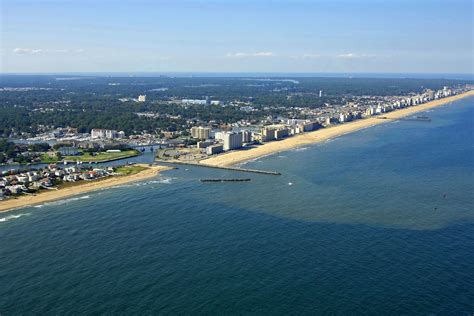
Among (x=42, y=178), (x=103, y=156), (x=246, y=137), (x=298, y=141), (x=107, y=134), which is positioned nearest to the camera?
(x=42, y=178)

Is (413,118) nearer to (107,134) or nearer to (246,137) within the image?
(246,137)

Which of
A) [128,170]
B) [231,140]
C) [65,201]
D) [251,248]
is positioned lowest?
[251,248]

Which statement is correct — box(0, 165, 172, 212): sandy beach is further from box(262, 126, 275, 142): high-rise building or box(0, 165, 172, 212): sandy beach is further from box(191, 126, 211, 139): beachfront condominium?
box(262, 126, 275, 142): high-rise building

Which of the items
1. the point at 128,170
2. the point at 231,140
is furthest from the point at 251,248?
the point at 231,140

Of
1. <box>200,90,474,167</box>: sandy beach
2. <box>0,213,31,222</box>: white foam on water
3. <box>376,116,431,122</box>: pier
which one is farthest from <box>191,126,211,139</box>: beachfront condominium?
<box>376,116,431,122</box>: pier

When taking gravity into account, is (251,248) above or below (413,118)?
below

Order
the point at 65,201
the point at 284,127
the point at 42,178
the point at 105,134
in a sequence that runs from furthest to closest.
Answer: the point at 284,127 → the point at 105,134 → the point at 42,178 → the point at 65,201
